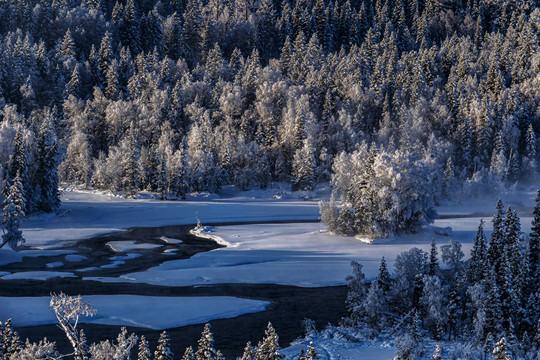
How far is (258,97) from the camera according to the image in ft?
402

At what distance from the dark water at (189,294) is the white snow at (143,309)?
2.62ft

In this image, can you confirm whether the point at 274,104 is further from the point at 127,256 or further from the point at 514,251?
the point at 514,251

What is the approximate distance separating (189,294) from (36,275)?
13.1 metres

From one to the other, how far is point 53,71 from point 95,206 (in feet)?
208

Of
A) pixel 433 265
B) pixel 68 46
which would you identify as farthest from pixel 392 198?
pixel 68 46

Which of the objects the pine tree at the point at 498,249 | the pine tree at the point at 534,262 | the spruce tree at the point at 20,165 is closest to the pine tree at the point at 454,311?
the pine tree at the point at 498,249

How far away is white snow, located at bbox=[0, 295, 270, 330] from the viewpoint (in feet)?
109

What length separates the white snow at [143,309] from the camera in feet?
109

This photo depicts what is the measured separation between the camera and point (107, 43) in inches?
5364

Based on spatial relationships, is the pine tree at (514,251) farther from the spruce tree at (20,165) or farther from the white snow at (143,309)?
the spruce tree at (20,165)

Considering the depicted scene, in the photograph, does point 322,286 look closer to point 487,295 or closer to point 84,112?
point 487,295

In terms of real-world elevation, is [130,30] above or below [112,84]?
above

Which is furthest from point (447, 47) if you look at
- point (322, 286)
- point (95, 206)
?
point (322, 286)

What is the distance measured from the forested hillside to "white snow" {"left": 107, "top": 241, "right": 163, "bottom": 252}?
29024 mm
